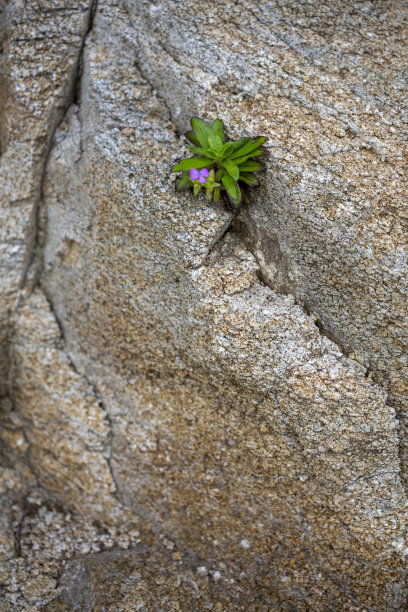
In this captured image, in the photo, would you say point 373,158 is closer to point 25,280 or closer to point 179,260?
point 179,260

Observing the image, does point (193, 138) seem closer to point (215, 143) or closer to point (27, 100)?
point (215, 143)

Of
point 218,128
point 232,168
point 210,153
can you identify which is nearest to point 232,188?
point 232,168

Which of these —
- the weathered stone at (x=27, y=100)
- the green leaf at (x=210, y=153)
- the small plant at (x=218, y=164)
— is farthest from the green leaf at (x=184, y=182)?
the weathered stone at (x=27, y=100)

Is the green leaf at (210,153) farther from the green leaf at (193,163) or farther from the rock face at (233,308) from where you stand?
the rock face at (233,308)

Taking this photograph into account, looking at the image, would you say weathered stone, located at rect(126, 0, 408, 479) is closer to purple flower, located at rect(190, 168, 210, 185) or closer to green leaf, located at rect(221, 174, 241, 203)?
green leaf, located at rect(221, 174, 241, 203)

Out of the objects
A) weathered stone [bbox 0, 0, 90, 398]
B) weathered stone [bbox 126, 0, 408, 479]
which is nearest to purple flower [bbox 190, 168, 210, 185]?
weathered stone [bbox 126, 0, 408, 479]

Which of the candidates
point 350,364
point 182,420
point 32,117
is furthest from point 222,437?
point 32,117

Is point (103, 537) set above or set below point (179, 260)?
below

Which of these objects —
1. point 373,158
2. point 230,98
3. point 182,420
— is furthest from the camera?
point 182,420
